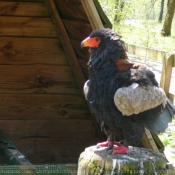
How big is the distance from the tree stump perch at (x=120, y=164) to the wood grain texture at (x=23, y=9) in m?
2.95

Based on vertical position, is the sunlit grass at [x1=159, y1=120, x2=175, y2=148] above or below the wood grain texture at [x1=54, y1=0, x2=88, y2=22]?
below

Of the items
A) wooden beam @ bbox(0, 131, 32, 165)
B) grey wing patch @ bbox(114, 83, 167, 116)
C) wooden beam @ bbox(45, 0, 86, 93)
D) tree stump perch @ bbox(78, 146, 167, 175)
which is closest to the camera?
Answer: tree stump perch @ bbox(78, 146, 167, 175)

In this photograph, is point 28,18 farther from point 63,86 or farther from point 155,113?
point 155,113

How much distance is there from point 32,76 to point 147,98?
8.22 ft

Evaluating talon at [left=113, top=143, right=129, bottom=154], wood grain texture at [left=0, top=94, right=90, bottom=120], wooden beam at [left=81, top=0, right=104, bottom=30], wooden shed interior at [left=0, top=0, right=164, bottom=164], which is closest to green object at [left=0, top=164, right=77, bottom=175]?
talon at [left=113, top=143, right=129, bottom=154]

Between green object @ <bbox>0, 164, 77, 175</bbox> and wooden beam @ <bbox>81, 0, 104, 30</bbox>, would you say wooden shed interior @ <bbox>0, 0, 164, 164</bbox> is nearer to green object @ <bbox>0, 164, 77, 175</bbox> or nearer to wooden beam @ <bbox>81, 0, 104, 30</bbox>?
wooden beam @ <bbox>81, 0, 104, 30</bbox>

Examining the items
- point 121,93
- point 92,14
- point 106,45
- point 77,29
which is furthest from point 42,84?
point 121,93

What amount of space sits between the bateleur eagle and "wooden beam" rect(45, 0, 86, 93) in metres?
1.73

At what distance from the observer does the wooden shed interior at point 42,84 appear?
510 centimetres

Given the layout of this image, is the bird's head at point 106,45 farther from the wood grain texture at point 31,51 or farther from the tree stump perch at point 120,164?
the wood grain texture at point 31,51

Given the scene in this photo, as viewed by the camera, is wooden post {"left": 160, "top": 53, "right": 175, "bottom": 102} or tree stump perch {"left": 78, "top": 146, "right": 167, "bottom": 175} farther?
wooden post {"left": 160, "top": 53, "right": 175, "bottom": 102}

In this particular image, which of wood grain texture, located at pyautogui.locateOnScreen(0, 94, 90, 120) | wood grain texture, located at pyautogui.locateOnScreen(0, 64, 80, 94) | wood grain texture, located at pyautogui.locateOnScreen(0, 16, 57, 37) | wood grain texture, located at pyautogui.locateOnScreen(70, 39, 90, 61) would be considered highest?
wood grain texture, located at pyautogui.locateOnScreen(0, 16, 57, 37)

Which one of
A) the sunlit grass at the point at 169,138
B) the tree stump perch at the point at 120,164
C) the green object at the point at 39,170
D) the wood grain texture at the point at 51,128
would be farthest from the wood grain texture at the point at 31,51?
the tree stump perch at the point at 120,164

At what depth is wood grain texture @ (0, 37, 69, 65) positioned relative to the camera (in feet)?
16.9
